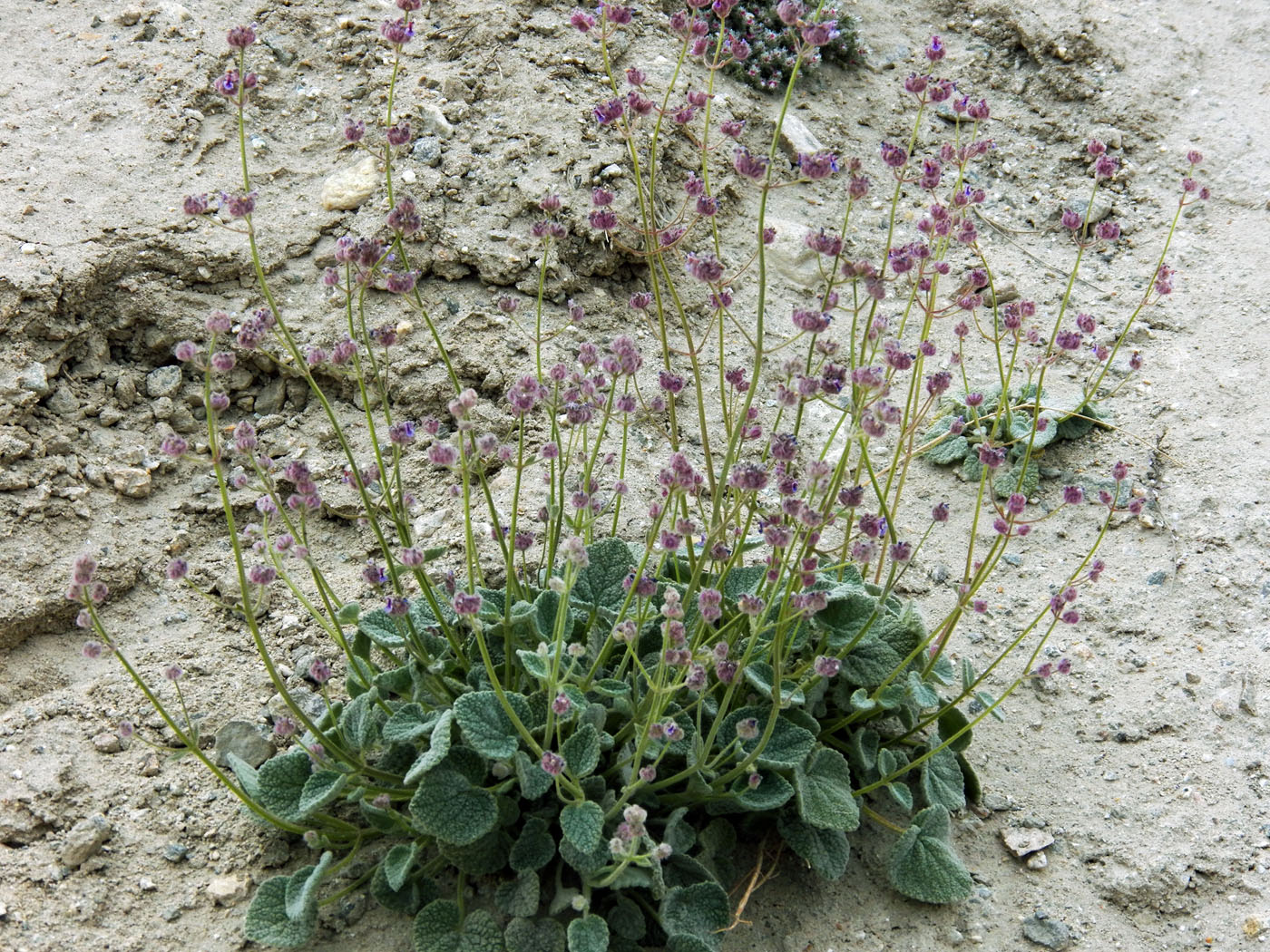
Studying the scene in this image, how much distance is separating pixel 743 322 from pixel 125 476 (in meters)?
2.20

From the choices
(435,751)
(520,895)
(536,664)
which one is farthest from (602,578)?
(520,895)

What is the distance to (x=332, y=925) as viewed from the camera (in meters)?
2.38

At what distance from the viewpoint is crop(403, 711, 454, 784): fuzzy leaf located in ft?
7.03

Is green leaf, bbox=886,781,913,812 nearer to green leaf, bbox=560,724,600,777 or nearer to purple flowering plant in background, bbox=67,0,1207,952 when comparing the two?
purple flowering plant in background, bbox=67,0,1207,952

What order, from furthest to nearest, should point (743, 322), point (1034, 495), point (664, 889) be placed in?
point (743, 322) → point (1034, 495) → point (664, 889)

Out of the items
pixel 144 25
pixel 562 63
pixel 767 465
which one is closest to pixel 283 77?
pixel 144 25

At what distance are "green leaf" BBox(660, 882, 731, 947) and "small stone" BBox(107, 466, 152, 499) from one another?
2.04m

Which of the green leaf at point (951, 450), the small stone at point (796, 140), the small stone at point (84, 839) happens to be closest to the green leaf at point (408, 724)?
the small stone at point (84, 839)

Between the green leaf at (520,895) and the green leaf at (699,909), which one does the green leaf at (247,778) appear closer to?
the green leaf at (520,895)

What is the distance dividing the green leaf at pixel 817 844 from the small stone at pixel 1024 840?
0.46 m

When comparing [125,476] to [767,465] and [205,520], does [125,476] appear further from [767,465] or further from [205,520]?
[767,465]

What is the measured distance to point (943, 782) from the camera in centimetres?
263

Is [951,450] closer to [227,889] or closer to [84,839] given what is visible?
[227,889]

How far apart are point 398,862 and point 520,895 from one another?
263 mm
